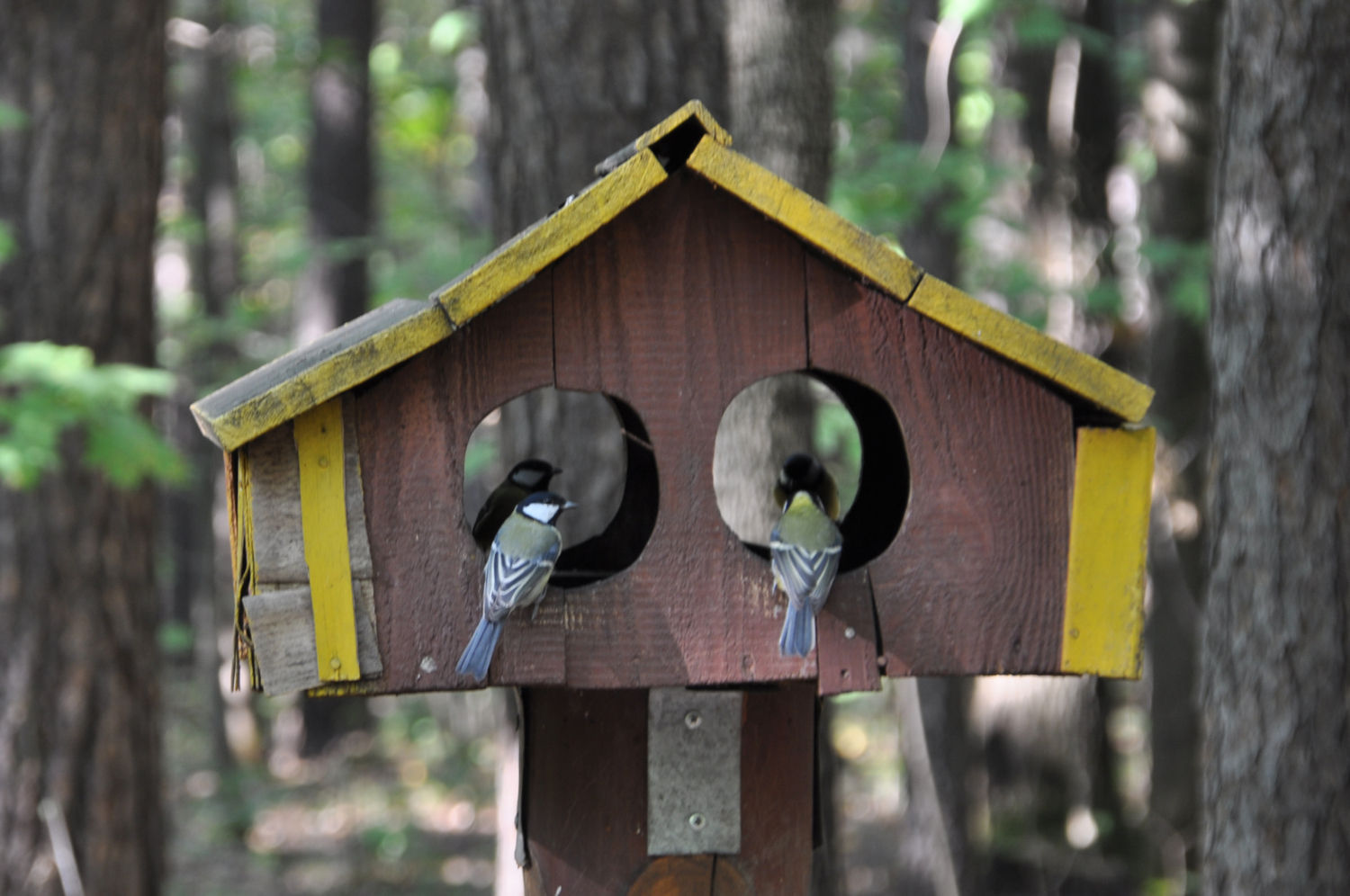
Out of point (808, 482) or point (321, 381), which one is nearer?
point (321, 381)

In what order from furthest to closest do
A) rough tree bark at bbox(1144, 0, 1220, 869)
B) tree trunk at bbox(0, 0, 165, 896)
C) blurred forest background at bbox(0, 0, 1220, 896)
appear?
rough tree bark at bbox(1144, 0, 1220, 869), tree trunk at bbox(0, 0, 165, 896), blurred forest background at bbox(0, 0, 1220, 896)

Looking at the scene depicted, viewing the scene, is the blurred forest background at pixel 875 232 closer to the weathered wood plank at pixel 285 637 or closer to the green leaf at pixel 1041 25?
the green leaf at pixel 1041 25

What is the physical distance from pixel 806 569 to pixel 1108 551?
1.92 feet

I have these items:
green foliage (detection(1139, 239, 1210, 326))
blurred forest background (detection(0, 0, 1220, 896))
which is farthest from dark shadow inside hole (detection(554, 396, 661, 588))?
green foliage (detection(1139, 239, 1210, 326))

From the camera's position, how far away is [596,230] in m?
2.10

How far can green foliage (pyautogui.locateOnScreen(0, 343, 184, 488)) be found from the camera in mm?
3750

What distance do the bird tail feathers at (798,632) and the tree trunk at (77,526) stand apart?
3497 millimetres

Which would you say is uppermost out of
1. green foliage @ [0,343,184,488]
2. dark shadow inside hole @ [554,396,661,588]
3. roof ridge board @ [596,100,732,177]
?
roof ridge board @ [596,100,732,177]

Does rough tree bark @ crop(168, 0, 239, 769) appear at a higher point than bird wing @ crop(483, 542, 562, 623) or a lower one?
higher

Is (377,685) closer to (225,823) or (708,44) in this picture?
(708,44)

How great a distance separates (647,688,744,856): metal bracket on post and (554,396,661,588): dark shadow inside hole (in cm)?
59

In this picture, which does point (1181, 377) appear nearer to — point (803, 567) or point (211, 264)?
point (803, 567)

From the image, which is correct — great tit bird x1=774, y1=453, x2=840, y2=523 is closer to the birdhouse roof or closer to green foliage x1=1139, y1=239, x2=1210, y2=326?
the birdhouse roof

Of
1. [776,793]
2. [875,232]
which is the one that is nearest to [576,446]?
[776,793]
